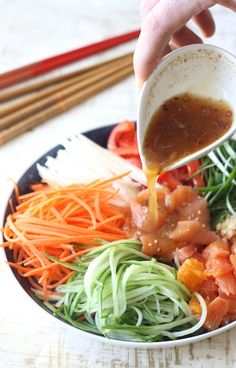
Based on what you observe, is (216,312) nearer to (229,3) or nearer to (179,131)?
(179,131)

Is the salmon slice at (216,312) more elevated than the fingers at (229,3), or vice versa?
the fingers at (229,3)

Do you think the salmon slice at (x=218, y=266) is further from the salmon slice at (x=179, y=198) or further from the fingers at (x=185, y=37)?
the fingers at (x=185, y=37)


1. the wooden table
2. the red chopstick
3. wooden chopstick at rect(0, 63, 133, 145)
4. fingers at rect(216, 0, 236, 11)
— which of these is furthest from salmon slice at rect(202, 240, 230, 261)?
the red chopstick

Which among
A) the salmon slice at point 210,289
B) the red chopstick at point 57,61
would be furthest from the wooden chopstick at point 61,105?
the salmon slice at point 210,289

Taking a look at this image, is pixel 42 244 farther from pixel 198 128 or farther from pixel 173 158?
pixel 198 128

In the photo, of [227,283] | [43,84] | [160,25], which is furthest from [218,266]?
[43,84]

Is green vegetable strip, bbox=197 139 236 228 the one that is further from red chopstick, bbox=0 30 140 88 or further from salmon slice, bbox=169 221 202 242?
red chopstick, bbox=0 30 140 88
